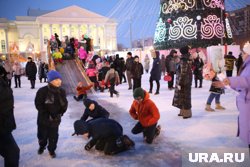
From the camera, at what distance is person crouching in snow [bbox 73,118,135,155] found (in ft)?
14.3

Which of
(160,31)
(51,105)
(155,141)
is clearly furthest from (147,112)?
(160,31)

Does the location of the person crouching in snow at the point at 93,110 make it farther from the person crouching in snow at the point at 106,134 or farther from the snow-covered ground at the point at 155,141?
the snow-covered ground at the point at 155,141

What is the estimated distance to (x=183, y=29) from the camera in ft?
59.7

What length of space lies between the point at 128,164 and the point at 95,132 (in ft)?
2.50

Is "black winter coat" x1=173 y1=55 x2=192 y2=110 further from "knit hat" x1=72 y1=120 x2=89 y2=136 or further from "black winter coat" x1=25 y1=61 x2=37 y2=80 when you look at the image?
"black winter coat" x1=25 y1=61 x2=37 y2=80

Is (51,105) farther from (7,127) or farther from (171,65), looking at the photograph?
(171,65)

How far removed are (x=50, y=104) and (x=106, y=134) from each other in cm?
96

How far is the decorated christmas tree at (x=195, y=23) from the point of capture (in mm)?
17828

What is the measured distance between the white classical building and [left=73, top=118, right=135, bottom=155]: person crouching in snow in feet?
202

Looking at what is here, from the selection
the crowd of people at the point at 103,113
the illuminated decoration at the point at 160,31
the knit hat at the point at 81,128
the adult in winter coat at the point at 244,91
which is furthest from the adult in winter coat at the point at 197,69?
the adult in winter coat at the point at 244,91

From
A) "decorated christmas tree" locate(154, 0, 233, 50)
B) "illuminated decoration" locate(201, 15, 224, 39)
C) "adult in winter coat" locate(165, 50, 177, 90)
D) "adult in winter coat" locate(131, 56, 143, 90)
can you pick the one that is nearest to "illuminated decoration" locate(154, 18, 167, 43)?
"decorated christmas tree" locate(154, 0, 233, 50)

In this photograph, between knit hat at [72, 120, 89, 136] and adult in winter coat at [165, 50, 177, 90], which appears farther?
adult in winter coat at [165, 50, 177, 90]

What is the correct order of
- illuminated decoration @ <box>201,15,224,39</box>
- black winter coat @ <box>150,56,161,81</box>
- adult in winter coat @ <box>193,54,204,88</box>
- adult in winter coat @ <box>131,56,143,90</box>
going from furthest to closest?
illuminated decoration @ <box>201,15,224,39</box> → adult in winter coat @ <box>193,54,204,88</box> → adult in winter coat @ <box>131,56,143,90</box> → black winter coat @ <box>150,56,161,81</box>

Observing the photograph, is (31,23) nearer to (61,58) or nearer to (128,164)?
(61,58)
